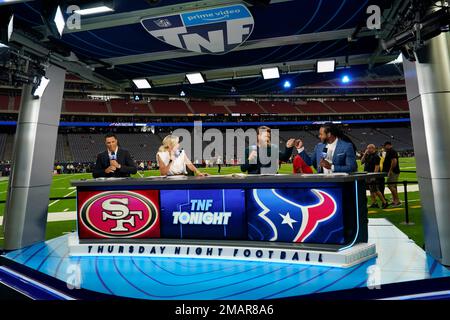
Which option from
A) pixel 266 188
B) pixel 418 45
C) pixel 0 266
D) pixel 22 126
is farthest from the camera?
pixel 22 126

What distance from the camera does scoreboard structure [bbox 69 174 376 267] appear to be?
4172 mm

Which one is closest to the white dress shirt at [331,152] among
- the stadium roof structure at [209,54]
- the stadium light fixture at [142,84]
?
the stadium roof structure at [209,54]

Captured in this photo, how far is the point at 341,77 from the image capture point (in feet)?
28.0

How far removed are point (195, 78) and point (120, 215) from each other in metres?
4.49

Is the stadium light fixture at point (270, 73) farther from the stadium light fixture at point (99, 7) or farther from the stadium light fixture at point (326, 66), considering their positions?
the stadium light fixture at point (99, 7)

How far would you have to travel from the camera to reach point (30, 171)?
6066mm

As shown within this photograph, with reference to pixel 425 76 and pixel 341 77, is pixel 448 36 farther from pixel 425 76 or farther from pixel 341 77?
pixel 341 77

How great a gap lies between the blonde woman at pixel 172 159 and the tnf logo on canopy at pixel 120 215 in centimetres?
93

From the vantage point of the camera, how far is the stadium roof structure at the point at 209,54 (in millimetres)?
4891

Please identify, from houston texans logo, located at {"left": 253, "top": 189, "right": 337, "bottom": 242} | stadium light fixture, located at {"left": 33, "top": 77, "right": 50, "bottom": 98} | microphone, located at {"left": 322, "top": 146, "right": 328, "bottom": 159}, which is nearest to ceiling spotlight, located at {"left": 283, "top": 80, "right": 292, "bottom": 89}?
microphone, located at {"left": 322, "top": 146, "right": 328, "bottom": 159}

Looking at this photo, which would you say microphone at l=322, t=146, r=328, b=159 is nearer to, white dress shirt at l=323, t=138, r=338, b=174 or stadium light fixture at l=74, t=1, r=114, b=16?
white dress shirt at l=323, t=138, r=338, b=174

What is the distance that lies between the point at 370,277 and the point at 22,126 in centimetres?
630

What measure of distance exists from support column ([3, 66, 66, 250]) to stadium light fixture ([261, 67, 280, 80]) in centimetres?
462
